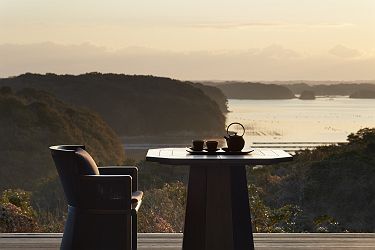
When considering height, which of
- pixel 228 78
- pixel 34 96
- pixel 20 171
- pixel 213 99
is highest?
pixel 213 99

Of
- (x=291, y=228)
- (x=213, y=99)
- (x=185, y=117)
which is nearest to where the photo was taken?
(x=291, y=228)

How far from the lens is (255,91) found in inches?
1635

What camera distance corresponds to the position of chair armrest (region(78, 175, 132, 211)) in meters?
4.17

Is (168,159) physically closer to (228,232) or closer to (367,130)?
(228,232)

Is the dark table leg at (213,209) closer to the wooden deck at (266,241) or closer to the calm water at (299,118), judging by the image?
the wooden deck at (266,241)

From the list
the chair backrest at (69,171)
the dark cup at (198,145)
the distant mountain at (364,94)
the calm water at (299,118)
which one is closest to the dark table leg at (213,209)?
the dark cup at (198,145)

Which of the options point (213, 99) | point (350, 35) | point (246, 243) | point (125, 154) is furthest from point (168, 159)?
point (213, 99)

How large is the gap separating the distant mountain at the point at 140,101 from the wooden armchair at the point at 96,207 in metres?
39.7

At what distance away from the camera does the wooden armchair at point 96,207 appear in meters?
4.18

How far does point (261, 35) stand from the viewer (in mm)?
16953

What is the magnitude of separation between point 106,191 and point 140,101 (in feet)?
147

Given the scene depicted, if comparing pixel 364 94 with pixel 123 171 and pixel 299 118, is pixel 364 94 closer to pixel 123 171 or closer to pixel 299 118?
pixel 299 118

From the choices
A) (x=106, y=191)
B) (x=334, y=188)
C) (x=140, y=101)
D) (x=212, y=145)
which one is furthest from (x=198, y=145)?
(x=140, y=101)

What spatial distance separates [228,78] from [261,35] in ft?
4.07
